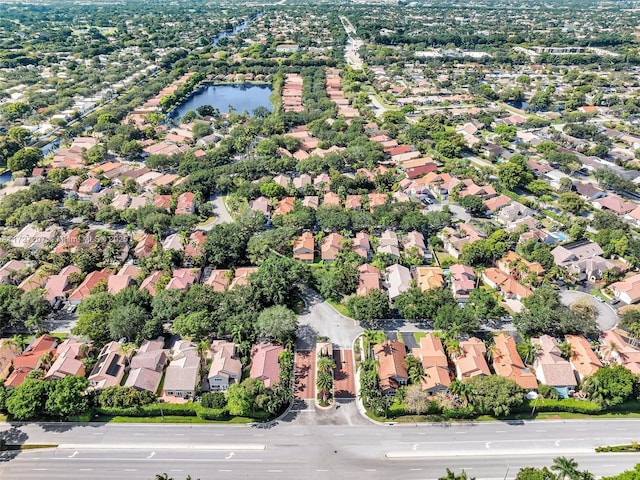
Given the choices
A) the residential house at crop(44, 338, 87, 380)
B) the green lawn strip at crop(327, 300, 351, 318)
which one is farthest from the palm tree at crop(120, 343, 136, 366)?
the green lawn strip at crop(327, 300, 351, 318)

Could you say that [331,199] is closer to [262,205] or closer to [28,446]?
[262,205]

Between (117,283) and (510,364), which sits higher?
(510,364)

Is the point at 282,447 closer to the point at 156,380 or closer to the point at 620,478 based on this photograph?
the point at 156,380

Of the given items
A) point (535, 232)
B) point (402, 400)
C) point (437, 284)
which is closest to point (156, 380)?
point (402, 400)

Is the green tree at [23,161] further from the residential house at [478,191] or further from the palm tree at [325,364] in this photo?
the residential house at [478,191]

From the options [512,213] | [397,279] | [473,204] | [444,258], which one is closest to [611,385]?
[397,279]

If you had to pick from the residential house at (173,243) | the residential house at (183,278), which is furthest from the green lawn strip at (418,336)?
the residential house at (173,243)

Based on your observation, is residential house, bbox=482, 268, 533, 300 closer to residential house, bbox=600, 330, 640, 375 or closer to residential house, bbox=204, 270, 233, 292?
residential house, bbox=600, 330, 640, 375

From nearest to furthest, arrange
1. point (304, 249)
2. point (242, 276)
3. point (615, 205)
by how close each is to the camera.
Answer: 1. point (242, 276)
2. point (304, 249)
3. point (615, 205)
